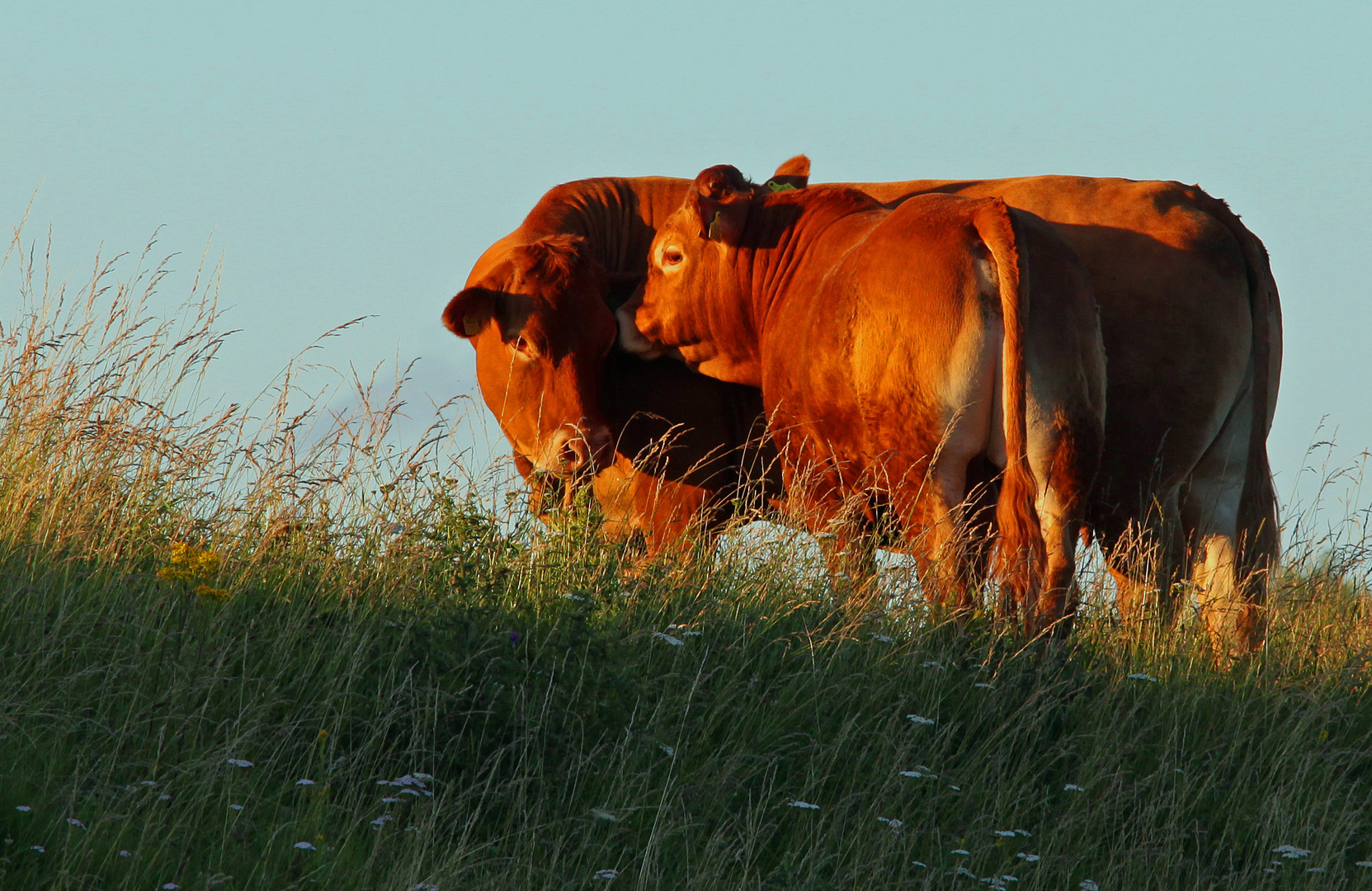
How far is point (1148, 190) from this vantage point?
6691 mm

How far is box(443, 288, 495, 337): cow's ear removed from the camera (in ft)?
23.0

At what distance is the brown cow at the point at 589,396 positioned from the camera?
23.0 ft

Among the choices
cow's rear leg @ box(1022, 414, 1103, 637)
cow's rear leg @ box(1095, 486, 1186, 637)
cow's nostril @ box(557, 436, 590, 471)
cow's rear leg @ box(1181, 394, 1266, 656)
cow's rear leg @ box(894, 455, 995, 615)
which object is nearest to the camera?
cow's rear leg @ box(1022, 414, 1103, 637)

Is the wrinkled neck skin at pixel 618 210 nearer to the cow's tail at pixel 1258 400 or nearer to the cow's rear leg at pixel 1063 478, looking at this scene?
the cow's tail at pixel 1258 400

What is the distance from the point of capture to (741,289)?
7.05 metres

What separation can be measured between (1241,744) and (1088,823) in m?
1.05

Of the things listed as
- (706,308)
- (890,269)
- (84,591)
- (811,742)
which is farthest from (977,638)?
(84,591)

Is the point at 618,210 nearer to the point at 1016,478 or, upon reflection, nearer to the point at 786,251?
the point at 786,251

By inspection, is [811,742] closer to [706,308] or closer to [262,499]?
[262,499]

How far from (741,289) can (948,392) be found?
1934 millimetres

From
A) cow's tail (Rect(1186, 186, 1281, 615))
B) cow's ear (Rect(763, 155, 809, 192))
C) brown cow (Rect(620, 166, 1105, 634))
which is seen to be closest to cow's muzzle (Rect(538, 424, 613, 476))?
brown cow (Rect(620, 166, 1105, 634))

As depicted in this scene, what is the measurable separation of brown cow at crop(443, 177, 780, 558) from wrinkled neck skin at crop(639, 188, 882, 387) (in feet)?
0.74

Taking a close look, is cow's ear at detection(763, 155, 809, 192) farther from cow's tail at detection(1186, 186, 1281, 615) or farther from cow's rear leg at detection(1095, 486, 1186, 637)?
cow's rear leg at detection(1095, 486, 1186, 637)

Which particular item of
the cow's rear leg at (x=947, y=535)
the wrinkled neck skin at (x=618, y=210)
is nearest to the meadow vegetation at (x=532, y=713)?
the cow's rear leg at (x=947, y=535)
